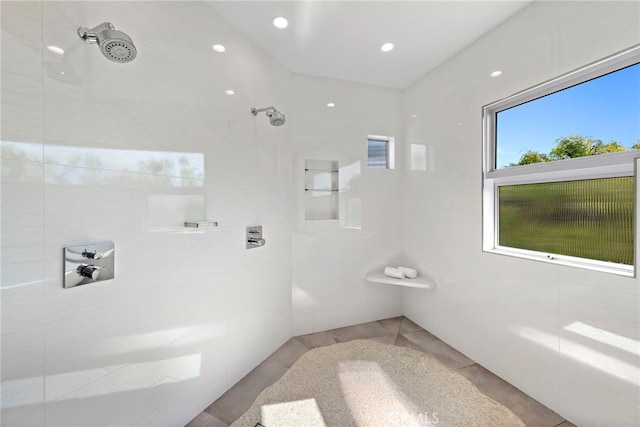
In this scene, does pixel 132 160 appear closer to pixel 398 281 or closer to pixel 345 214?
pixel 345 214

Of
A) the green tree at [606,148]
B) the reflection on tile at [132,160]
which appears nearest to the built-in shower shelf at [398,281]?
the green tree at [606,148]

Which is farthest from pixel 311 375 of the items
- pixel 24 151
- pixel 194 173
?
pixel 24 151

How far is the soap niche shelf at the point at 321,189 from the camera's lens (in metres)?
2.53

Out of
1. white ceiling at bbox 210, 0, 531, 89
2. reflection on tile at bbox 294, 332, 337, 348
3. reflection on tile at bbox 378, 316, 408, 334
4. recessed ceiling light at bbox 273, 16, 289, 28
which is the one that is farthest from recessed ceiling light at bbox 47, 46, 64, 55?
reflection on tile at bbox 378, 316, 408, 334

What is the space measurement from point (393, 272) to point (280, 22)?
7.62 feet

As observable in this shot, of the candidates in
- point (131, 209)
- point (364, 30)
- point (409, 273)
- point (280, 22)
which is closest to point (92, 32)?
point (131, 209)

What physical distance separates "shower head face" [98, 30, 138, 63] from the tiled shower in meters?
0.18

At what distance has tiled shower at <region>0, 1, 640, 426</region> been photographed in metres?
0.94

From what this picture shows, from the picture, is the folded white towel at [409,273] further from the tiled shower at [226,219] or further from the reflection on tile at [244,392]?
the reflection on tile at [244,392]

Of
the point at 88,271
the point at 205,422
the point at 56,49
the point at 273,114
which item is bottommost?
the point at 205,422

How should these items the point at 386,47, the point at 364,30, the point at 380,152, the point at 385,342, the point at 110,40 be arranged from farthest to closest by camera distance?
the point at 380,152, the point at 385,342, the point at 386,47, the point at 364,30, the point at 110,40

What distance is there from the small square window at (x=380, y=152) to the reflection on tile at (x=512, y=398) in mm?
1961

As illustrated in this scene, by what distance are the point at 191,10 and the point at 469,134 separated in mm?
2109

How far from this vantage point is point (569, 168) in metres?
1.51
